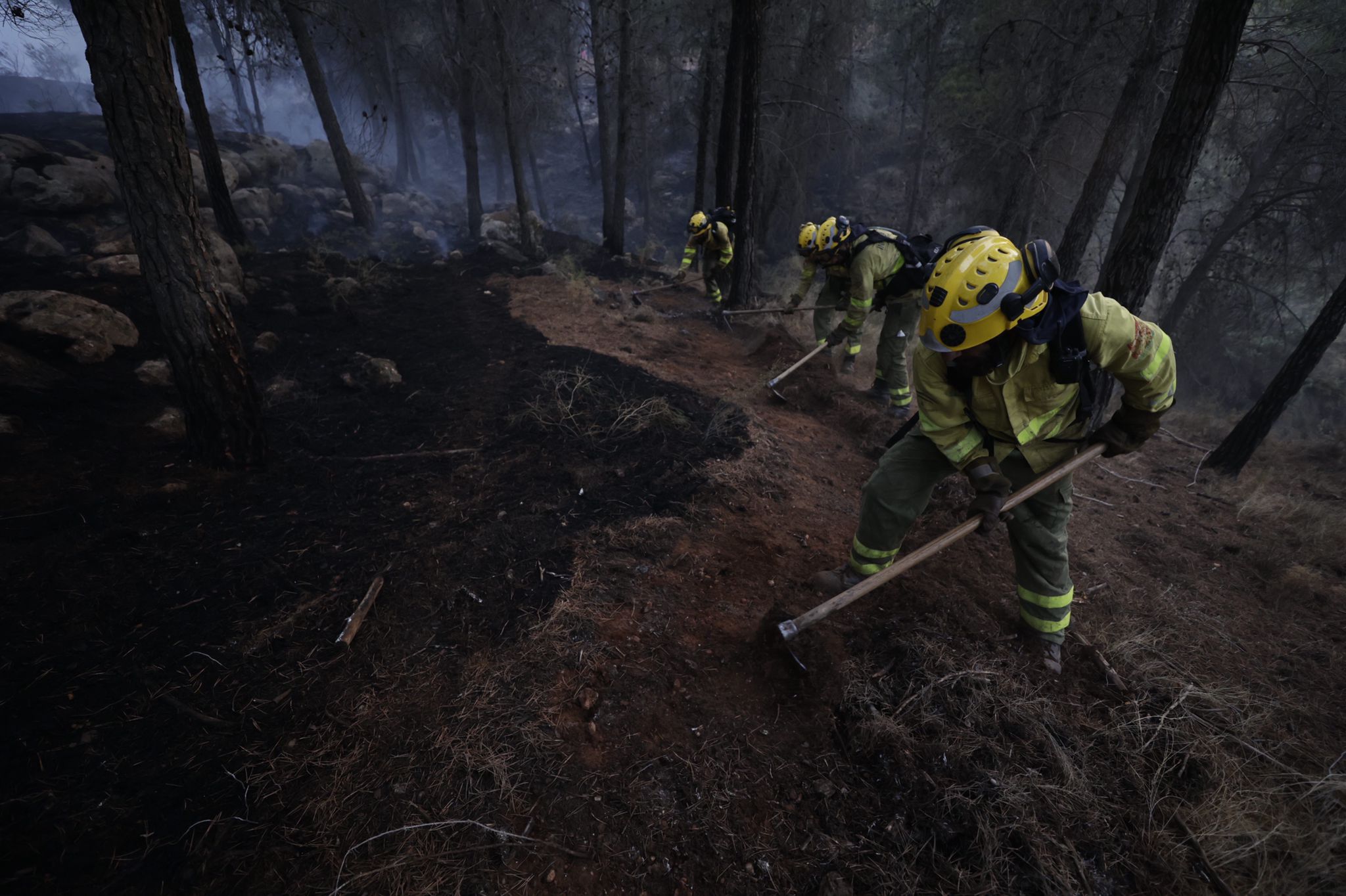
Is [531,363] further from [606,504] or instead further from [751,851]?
[751,851]

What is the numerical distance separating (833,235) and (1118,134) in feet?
17.0

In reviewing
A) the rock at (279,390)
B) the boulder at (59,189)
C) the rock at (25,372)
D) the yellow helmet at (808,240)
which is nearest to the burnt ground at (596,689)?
the rock at (25,372)

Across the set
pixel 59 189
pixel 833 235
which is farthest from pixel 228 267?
pixel 833 235

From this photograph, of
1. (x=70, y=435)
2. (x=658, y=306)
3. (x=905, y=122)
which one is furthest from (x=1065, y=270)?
(x=905, y=122)

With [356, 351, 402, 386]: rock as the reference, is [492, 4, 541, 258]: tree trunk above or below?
above

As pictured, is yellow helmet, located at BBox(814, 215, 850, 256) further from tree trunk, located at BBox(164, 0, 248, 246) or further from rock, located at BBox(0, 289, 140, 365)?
tree trunk, located at BBox(164, 0, 248, 246)

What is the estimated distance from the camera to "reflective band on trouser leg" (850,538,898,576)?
3.05 m

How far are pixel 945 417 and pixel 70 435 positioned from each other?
6.03m

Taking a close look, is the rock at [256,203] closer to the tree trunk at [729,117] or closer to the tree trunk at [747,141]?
the tree trunk at [729,117]

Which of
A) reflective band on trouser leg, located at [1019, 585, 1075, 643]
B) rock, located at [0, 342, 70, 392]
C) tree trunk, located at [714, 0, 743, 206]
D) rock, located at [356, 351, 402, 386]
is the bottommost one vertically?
reflective band on trouser leg, located at [1019, 585, 1075, 643]

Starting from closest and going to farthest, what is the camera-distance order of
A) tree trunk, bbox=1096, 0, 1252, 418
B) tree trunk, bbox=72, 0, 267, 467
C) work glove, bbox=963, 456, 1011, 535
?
work glove, bbox=963, 456, 1011, 535
tree trunk, bbox=72, 0, 267, 467
tree trunk, bbox=1096, 0, 1252, 418

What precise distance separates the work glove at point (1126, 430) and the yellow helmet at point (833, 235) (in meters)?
4.06

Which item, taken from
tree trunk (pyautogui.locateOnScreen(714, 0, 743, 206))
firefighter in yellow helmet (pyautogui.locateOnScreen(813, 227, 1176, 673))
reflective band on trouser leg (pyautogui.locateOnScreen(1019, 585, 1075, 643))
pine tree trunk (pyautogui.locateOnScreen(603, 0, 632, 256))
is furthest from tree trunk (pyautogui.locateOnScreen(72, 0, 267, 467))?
pine tree trunk (pyautogui.locateOnScreen(603, 0, 632, 256))

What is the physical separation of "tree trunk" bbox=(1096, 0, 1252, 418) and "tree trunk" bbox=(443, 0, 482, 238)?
12.8 meters
